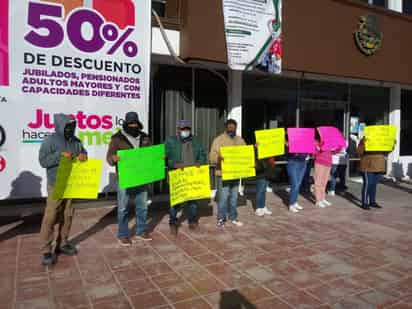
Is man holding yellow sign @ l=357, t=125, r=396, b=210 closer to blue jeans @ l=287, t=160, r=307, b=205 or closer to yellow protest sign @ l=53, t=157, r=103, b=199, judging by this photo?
blue jeans @ l=287, t=160, r=307, b=205

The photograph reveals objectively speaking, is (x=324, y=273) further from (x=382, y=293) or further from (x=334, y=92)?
(x=334, y=92)

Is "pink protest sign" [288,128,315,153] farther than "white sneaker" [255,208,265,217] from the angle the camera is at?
Yes

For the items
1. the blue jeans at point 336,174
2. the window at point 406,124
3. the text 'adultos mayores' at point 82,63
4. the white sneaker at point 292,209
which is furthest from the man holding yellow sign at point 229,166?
the window at point 406,124

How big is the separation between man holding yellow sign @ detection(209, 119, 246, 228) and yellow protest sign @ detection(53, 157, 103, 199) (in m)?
1.93

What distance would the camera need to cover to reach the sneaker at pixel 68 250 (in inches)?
166

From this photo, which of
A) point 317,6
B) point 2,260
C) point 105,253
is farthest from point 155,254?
point 317,6

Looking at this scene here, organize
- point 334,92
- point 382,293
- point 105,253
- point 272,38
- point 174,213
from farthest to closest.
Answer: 1. point 334,92
2. point 272,38
3. point 174,213
4. point 105,253
5. point 382,293

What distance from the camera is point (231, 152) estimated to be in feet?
17.5

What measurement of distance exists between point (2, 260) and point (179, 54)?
437 centimetres

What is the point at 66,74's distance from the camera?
16.3ft

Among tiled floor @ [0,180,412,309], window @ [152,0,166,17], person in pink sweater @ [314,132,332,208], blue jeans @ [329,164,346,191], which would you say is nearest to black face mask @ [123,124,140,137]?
tiled floor @ [0,180,412,309]

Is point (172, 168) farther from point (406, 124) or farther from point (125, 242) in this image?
point (406, 124)

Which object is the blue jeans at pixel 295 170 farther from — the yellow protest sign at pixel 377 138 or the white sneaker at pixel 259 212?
the yellow protest sign at pixel 377 138

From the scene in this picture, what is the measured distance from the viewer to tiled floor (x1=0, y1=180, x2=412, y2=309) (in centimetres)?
321
